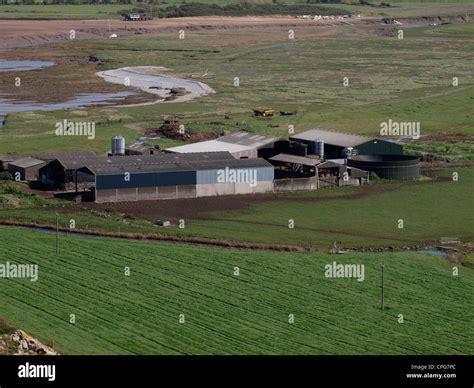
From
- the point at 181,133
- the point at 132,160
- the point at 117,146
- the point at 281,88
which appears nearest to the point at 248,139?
the point at 117,146

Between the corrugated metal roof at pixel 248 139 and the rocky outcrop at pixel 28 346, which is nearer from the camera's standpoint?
the rocky outcrop at pixel 28 346

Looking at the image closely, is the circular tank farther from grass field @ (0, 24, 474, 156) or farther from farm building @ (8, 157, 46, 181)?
farm building @ (8, 157, 46, 181)

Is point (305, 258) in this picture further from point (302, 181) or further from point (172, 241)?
point (302, 181)

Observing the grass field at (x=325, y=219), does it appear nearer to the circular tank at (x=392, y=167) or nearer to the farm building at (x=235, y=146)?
the circular tank at (x=392, y=167)

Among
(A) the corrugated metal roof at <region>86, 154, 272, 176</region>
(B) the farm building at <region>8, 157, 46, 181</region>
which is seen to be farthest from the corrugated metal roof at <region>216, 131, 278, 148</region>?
(B) the farm building at <region>8, 157, 46, 181</region>

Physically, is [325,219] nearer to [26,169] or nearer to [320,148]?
[320,148]

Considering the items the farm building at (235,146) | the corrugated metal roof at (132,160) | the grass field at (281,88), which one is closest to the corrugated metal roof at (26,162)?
the corrugated metal roof at (132,160)
